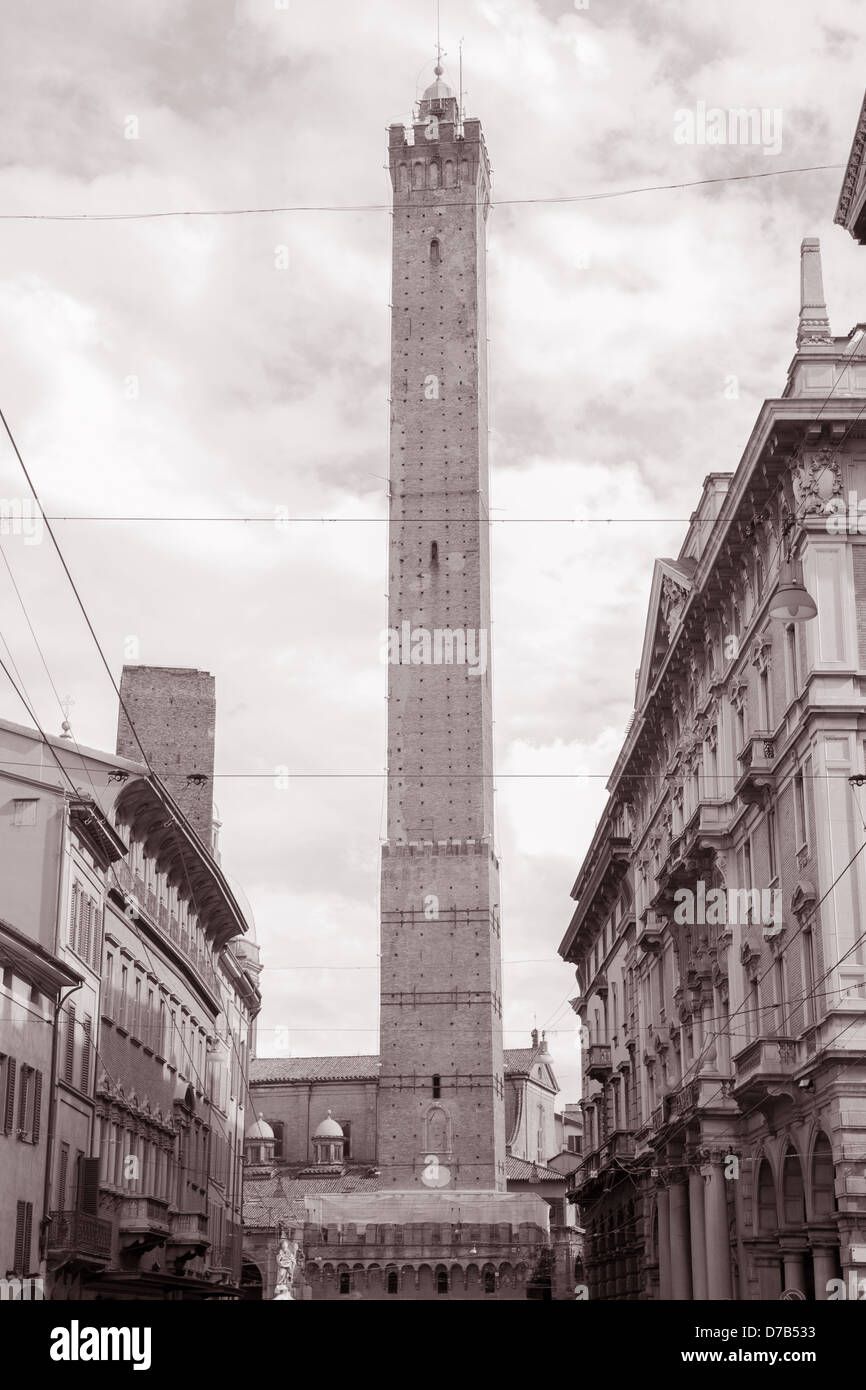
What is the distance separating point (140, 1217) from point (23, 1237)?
877 cm

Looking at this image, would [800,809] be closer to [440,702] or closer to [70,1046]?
[70,1046]

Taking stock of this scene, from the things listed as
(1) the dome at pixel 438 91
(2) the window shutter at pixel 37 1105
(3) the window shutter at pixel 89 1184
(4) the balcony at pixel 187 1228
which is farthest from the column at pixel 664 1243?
(1) the dome at pixel 438 91

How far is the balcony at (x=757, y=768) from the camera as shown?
30.7 meters

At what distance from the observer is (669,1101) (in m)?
38.9

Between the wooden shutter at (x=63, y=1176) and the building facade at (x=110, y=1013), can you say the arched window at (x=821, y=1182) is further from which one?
the wooden shutter at (x=63, y=1176)

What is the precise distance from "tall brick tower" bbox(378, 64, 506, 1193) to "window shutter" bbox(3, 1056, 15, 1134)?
54575 mm

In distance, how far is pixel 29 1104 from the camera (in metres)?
29.8

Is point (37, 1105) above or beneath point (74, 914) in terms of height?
beneath

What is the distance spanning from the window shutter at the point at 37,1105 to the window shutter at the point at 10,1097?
136 cm

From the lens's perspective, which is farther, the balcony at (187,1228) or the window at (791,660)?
the balcony at (187,1228)

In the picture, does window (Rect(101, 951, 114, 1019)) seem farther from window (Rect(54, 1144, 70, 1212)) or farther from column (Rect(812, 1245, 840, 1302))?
column (Rect(812, 1245, 840, 1302))

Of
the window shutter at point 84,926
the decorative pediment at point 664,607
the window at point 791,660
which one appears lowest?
the window shutter at point 84,926

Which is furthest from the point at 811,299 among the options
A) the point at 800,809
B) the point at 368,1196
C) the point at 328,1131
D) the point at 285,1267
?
the point at 328,1131

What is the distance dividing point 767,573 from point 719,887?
6.92 metres
